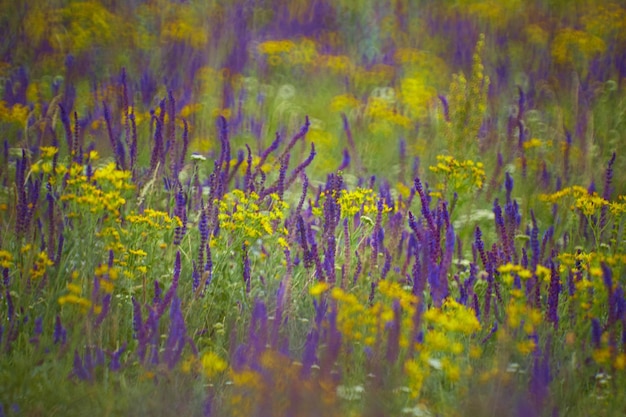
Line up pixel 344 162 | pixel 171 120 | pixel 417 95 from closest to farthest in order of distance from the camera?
pixel 171 120 → pixel 344 162 → pixel 417 95

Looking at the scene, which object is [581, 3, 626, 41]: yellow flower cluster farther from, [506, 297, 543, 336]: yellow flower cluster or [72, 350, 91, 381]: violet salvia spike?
[72, 350, 91, 381]: violet salvia spike

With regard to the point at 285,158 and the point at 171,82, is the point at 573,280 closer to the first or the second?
the point at 285,158

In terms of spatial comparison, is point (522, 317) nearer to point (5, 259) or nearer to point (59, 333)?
point (59, 333)

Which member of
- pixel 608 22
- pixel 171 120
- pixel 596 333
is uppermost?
pixel 608 22

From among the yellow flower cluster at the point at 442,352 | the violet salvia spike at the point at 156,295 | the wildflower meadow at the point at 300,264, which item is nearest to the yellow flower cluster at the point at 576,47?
the wildflower meadow at the point at 300,264

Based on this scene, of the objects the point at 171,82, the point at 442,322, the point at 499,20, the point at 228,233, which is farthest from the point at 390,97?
the point at 442,322

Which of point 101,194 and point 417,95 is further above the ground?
point 101,194

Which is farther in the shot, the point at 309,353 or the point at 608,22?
the point at 608,22

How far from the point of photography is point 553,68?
656cm

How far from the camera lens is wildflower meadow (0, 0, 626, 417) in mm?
2010

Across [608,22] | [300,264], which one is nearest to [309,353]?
[300,264]

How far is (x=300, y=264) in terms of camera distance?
118 inches

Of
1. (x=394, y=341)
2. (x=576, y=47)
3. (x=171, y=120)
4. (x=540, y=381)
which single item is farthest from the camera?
(x=576, y=47)

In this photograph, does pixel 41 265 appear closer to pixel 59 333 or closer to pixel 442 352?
pixel 59 333
